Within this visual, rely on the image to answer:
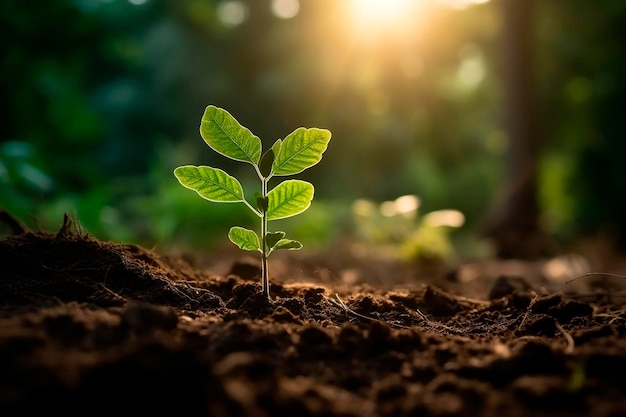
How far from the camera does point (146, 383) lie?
3.19ft

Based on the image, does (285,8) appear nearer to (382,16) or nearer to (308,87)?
(308,87)

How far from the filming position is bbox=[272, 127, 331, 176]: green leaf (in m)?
1.66

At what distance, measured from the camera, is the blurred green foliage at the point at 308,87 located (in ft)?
26.8

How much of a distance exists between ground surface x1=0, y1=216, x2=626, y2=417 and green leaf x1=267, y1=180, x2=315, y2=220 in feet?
0.82

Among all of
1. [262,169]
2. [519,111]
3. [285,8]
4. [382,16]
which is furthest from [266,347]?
[285,8]

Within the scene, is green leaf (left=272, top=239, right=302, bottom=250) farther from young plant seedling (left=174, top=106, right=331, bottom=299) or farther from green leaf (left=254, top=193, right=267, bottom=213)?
green leaf (left=254, top=193, right=267, bottom=213)

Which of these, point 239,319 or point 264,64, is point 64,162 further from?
point 239,319

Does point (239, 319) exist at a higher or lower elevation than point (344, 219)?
lower

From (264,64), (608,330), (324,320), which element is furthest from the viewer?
(264,64)

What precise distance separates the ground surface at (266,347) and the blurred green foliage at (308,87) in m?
4.85

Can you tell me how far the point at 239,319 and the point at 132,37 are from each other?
9481mm

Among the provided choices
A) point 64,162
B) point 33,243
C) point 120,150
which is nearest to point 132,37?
point 120,150

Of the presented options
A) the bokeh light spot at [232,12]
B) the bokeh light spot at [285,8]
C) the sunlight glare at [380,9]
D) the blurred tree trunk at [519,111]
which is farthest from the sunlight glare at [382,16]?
the blurred tree trunk at [519,111]

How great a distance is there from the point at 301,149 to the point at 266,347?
59 cm
